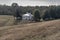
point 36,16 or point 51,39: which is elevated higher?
point 51,39

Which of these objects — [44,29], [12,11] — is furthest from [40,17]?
[44,29]

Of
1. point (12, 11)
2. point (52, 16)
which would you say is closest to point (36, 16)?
point (52, 16)

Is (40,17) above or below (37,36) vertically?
below

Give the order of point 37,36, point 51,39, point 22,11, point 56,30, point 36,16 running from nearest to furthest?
point 51,39 → point 37,36 → point 56,30 → point 36,16 → point 22,11

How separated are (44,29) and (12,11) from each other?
8.33 meters

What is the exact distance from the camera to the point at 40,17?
1247cm

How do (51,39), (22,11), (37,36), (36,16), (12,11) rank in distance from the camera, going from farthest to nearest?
1. (22,11)
2. (12,11)
3. (36,16)
4. (37,36)
5. (51,39)

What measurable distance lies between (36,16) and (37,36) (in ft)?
25.9

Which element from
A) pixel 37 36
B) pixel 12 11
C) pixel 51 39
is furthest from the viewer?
pixel 12 11

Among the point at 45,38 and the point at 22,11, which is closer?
the point at 45,38

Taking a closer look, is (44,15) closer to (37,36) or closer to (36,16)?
(36,16)

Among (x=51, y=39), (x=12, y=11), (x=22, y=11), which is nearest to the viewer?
(x=51, y=39)

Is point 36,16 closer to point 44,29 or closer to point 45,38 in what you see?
point 44,29

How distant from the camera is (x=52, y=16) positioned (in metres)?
12.6
